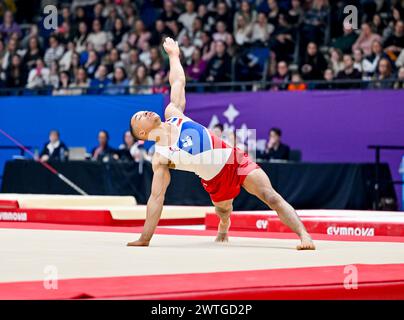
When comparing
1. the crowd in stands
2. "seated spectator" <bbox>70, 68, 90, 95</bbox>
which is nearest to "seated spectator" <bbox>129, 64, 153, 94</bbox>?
the crowd in stands

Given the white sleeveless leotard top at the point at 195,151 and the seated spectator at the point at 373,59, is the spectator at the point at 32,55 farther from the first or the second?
the white sleeveless leotard top at the point at 195,151

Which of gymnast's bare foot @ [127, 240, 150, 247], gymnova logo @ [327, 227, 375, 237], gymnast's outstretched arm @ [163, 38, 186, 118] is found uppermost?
gymnast's outstretched arm @ [163, 38, 186, 118]

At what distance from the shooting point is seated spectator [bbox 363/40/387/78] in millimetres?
14789

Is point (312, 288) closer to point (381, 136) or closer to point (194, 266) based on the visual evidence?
point (194, 266)

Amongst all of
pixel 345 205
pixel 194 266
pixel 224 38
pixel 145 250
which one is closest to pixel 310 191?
pixel 345 205

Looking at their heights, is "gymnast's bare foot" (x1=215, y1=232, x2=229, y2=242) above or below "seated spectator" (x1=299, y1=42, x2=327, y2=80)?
below

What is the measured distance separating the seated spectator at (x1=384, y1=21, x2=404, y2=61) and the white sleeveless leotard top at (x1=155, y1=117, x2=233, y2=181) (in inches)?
317

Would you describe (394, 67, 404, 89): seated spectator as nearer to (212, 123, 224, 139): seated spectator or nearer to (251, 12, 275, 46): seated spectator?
(212, 123, 224, 139): seated spectator

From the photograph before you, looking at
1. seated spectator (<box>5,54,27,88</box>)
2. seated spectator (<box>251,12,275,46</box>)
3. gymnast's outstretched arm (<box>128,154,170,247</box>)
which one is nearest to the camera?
gymnast's outstretched arm (<box>128,154,170,247</box>)

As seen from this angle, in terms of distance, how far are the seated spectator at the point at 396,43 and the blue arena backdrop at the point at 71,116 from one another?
3759mm

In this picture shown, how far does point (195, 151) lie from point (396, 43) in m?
8.41

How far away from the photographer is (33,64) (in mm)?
19281

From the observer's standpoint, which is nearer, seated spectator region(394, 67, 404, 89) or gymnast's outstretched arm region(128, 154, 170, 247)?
gymnast's outstretched arm region(128, 154, 170, 247)
